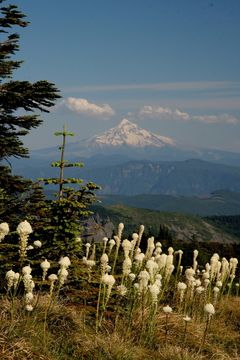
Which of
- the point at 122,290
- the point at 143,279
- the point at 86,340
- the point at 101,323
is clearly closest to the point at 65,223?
the point at 122,290

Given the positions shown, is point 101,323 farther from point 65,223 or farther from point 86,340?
point 65,223

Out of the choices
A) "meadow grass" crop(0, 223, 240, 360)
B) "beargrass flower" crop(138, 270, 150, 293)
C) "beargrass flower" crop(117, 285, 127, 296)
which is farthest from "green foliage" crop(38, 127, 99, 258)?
"beargrass flower" crop(138, 270, 150, 293)

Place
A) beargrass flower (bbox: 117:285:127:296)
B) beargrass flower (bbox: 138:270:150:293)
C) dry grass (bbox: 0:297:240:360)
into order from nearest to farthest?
dry grass (bbox: 0:297:240:360)
beargrass flower (bbox: 138:270:150:293)
beargrass flower (bbox: 117:285:127:296)

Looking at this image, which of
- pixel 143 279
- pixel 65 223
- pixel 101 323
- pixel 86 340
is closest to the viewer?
pixel 86 340

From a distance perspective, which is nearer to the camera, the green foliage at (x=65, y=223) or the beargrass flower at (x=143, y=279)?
the beargrass flower at (x=143, y=279)

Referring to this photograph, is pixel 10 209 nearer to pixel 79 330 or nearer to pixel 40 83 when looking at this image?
pixel 40 83

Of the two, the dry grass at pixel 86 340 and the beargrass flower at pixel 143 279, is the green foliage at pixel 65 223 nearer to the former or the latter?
the dry grass at pixel 86 340

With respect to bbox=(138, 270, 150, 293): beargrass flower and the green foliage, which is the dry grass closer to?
bbox=(138, 270, 150, 293): beargrass flower

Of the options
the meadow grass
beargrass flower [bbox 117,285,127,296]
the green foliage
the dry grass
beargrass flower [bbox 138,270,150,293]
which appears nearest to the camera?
the dry grass

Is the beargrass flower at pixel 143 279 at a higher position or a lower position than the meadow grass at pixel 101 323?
higher

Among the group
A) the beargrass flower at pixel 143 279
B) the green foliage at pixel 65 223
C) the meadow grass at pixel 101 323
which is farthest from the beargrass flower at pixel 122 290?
the green foliage at pixel 65 223

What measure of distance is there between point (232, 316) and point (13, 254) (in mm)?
6008

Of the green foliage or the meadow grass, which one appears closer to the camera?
the meadow grass

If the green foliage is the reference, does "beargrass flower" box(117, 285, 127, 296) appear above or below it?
below
